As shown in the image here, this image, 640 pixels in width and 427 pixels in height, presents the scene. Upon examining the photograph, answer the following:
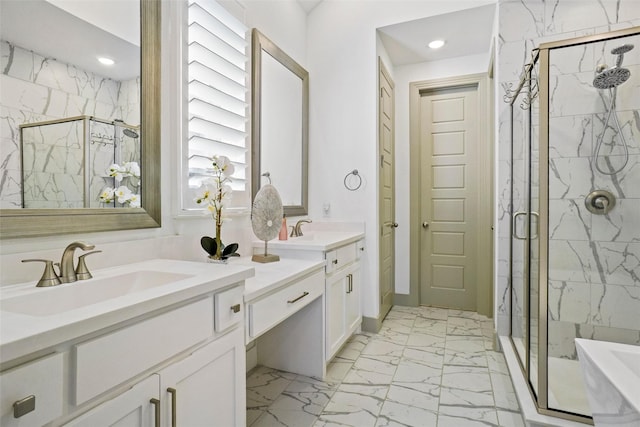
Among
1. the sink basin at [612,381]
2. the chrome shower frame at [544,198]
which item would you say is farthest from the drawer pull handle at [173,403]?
the chrome shower frame at [544,198]

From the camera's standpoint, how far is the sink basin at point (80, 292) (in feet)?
3.16

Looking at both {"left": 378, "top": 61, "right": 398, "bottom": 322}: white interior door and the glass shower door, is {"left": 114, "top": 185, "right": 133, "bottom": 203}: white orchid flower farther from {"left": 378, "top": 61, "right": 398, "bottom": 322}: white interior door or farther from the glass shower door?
the glass shower door

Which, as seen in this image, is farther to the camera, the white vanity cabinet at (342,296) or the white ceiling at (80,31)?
the white vanity cabinet at (342,296)

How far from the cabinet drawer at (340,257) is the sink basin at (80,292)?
108 centimetres

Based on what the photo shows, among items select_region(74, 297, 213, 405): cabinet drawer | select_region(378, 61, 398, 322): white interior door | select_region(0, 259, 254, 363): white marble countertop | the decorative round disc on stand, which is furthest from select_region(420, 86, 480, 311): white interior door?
select_region(74, 297, 213, 405): cabinet drawer

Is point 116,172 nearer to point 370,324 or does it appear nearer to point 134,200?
point 134,200

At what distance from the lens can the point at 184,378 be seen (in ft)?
3.34

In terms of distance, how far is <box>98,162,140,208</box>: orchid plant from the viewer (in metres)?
1.39

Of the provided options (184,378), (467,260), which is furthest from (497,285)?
(184,378)

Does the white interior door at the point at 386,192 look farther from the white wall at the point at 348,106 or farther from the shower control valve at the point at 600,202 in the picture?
the shower control valve at the point at 600,202

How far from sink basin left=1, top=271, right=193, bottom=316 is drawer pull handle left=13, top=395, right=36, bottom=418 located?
0.41 metres

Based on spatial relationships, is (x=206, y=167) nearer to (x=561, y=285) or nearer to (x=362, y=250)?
(x=362, y=250)

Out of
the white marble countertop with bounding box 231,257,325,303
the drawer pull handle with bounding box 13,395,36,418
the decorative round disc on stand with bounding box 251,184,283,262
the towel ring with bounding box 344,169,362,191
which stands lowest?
the drawer pull handle with bounding box 13,395,36,418

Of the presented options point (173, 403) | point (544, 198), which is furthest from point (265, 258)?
point (544, 198)
